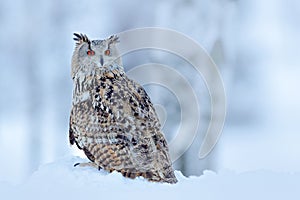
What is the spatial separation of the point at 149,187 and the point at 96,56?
1.05m

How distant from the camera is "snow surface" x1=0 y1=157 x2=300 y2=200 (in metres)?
2.32

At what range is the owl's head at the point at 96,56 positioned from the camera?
3.30 m

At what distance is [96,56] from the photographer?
10.8 ft

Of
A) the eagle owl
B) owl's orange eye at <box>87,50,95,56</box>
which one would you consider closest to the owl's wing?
the eagle owl

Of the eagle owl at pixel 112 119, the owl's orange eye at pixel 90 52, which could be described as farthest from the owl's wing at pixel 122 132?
A: the owl's orange eye at pixel 90 52

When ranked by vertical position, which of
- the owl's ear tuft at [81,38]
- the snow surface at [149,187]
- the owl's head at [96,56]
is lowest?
the snow surface at [149,187]

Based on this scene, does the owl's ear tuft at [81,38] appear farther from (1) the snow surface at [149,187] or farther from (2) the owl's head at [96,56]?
(1) the snow surface at [149,187]

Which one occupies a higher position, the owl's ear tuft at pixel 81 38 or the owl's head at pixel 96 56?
the owl's ear tuft at pixel 81 38

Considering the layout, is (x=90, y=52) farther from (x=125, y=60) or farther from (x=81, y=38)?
(x=125, y=60)

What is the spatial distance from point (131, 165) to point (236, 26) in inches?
168

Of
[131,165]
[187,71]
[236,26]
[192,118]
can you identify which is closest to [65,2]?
[236,26]

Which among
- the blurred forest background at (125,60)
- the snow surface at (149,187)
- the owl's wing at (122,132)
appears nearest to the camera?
the snow surface at (149,187)

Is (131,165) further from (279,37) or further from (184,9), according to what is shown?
(279,37)

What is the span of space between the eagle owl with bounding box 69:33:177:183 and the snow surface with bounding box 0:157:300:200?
0.22 m
